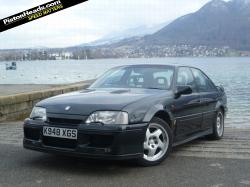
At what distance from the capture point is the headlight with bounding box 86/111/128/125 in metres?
5.57

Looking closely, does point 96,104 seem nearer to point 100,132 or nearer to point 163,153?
point 100,132

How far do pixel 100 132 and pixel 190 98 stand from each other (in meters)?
2.16

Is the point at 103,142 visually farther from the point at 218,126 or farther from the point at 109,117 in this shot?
the point at 218,126

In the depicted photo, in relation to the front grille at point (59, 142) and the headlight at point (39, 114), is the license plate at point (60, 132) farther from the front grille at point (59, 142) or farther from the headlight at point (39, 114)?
the headlight at point (39, 114)

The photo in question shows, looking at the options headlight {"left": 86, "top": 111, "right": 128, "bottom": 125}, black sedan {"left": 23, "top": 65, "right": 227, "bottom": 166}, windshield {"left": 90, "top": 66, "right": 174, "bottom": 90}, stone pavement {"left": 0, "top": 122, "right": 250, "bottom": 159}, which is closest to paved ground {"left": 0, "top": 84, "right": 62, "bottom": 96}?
stone pavement {"left": 0, "top": 122, "right": 250, "bottom": 159}

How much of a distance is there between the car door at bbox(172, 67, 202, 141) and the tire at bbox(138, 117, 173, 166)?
0.41 m

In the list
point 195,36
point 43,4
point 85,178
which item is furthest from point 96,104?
point 195,36

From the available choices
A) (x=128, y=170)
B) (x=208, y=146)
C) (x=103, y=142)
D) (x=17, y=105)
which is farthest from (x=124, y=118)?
(x=17, y=105)

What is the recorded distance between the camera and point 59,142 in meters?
5.71

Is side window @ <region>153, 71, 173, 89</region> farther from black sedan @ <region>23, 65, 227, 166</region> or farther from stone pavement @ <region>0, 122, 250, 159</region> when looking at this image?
stone pavement @ <region>0, 122, 250, 159</region>

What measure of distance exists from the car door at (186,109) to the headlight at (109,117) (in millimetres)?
1187

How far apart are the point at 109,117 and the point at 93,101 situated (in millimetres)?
393

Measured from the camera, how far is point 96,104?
18.8ft

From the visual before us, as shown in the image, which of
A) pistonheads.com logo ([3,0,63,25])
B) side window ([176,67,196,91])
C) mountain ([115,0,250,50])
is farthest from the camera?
mountain ([115,0,250,50])
